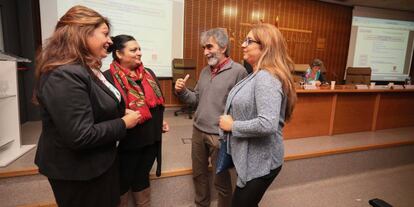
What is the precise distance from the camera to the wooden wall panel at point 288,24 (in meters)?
4.60

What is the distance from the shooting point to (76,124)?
0.89 meters

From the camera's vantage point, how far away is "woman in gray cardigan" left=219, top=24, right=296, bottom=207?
1.14 m

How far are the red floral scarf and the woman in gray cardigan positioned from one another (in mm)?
470

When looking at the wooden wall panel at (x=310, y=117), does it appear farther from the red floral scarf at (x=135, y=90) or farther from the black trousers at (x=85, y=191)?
the black trousers at (x=85, y=191)

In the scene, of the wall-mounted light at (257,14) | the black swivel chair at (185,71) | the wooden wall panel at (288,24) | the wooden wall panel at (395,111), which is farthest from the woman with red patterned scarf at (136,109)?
the wall-mounted light at (257,14)

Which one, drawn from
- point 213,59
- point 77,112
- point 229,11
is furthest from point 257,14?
point 77,112

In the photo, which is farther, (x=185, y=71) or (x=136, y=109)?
(x=185, y=71)

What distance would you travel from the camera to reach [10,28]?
2.99 m

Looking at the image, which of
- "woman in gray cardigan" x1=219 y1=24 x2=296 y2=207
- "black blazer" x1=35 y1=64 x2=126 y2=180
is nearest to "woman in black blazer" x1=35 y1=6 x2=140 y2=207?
"black blazer" x1=35 y1=64 x2=126 y2=180

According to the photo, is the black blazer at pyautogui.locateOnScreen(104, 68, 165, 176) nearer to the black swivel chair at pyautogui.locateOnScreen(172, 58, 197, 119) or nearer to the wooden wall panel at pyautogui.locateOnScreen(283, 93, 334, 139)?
the wooden wall panel at pyautogui.locateOnScreen(283, 93, 334, 139)

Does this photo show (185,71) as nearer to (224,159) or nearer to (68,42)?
(224,159)

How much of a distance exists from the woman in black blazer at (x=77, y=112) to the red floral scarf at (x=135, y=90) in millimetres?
291

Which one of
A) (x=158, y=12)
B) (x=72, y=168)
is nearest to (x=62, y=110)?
(x=72, y=168)

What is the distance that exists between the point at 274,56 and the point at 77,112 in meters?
0.90
